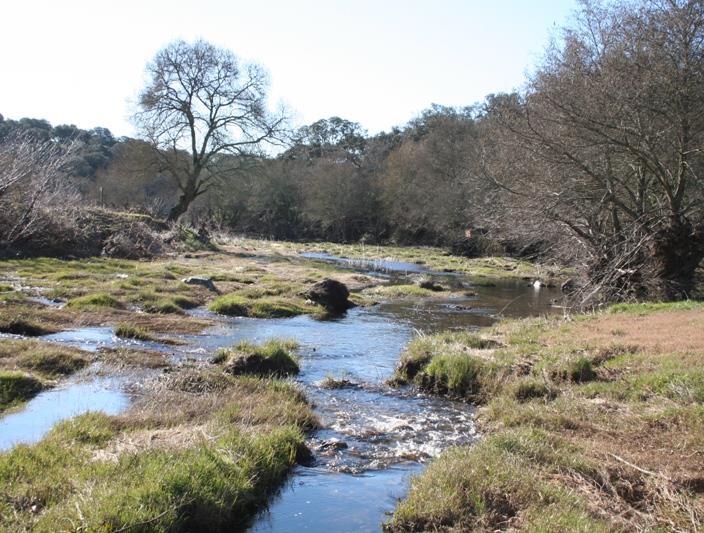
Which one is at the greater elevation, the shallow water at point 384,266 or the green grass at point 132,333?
the shallow water at point 384,266

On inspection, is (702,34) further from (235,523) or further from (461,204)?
(461,204)

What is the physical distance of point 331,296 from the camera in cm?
2206

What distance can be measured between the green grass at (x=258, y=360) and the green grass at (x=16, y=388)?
316 centimetres

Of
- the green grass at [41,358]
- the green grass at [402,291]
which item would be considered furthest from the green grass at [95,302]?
the green grass at [402,291]

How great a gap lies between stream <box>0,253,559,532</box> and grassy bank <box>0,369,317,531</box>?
38 centimetres

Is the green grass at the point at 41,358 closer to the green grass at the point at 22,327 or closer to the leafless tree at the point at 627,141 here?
the green grass at the point at 22,327

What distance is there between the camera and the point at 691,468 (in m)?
6.88

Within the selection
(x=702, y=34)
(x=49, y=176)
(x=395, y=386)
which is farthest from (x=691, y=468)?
(x=49, y=176)

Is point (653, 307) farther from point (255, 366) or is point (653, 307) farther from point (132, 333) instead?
point (132, 333)

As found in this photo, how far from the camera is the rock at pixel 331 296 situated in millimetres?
21844

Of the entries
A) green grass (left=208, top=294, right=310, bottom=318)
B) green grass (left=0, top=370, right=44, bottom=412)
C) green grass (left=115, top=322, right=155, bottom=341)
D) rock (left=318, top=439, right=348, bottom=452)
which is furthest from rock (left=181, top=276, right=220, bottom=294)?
rock (left=318, top=439, right=348, bottom=452)

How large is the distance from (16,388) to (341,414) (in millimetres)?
4917

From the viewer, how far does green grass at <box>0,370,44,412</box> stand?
913cm

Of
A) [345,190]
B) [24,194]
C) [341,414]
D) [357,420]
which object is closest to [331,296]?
[341,414]
